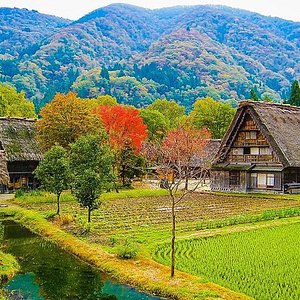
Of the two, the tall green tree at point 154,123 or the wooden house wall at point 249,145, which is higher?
the tall green tree at point 154,123

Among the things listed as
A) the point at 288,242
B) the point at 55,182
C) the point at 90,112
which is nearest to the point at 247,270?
the point at 288,242

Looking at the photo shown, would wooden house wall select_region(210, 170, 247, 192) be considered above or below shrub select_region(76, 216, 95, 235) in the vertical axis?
above

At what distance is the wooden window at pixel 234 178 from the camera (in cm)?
4541

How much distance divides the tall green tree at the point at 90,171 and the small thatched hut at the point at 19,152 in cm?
1591

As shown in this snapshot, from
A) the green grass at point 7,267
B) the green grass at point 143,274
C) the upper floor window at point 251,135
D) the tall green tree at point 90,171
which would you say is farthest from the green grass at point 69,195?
the green grass at point 7,267

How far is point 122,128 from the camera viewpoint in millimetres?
46250

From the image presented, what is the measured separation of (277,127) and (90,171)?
938 inches

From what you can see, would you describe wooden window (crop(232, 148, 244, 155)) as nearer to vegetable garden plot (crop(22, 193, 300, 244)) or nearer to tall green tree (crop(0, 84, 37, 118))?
vegetable garden plot (crop(22, 193, 300, 244))

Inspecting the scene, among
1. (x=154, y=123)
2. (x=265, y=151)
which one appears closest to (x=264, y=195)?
(x=265, y=151)

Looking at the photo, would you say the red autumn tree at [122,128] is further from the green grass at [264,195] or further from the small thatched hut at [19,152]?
the green grass at [264,195]

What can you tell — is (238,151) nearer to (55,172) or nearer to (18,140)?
(18,140)

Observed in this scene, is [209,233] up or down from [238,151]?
down

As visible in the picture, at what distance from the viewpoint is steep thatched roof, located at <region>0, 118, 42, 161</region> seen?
139 feet

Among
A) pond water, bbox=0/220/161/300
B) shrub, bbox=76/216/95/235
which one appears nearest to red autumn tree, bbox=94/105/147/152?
shrub, bbox=76/216/95/235
